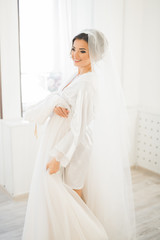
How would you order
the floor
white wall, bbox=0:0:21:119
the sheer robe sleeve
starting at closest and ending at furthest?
the sheer robe sleeve < the floor < white wall, bbox=0:0:21:119

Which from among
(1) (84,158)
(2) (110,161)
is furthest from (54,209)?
(2) (110,161)

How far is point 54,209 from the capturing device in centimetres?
176

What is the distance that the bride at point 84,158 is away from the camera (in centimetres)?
175

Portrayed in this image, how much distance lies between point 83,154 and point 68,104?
1.10 feet

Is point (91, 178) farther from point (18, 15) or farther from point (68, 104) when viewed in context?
point (18, 15)

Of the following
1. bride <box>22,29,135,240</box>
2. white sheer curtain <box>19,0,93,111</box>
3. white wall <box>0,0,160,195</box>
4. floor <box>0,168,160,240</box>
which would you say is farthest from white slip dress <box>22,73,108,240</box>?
white sheer curtain <box>19,0,93,111</box>

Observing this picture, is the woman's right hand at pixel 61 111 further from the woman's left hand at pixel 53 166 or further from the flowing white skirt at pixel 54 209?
the woman's left hand at pixel 53 166

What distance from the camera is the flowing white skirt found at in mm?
1751

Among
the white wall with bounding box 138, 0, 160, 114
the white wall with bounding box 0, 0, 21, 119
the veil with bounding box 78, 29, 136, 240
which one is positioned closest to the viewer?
the veil with bounding box 78, 29, 136, 240

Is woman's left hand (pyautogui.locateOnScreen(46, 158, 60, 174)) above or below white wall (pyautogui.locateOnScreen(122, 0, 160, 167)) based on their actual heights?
below

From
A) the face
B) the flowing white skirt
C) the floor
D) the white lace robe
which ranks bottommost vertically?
the floor

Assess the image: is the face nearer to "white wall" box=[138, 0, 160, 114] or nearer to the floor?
the floor

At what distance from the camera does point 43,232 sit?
68.4 inches

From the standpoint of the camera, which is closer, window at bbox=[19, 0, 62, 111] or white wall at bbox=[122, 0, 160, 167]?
window at bbox=[19, 0, 62, 111]
